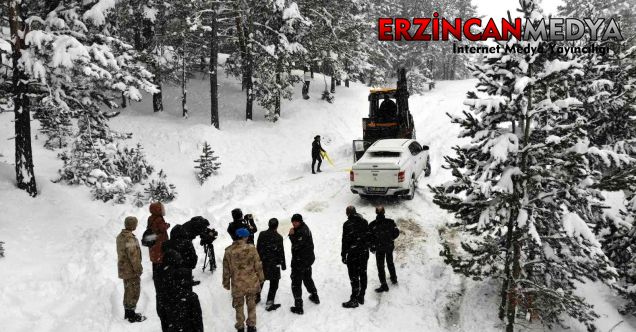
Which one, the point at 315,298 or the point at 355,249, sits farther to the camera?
the point at 315,298

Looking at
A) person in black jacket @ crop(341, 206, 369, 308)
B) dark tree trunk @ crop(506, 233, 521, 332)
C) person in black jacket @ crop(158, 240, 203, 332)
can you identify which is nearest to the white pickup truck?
person in black jacket @ crop(341, 206, 369, 308)

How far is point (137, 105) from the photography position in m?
26.7

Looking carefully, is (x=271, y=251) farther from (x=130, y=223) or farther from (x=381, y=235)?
(x=130, y=223)

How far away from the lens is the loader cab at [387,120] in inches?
669

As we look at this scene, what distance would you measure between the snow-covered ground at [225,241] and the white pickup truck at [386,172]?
2.10ft

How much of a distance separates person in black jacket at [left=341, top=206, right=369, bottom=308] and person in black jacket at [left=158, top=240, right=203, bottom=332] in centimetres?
303

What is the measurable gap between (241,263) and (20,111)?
10125 mm

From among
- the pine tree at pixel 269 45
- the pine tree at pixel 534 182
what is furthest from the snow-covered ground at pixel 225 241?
the pine tree at pixel 269 45

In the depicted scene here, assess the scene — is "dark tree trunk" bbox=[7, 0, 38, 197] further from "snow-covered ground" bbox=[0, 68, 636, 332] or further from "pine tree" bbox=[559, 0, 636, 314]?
"pine tree" bbox=[559, 0, 636, 314]

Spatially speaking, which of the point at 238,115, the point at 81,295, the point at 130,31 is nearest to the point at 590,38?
the point at 81,295

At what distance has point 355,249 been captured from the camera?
760 centimetres

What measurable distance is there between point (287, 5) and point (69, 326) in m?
20.3

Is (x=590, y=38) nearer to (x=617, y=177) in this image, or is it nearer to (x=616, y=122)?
(x=616, y=122)

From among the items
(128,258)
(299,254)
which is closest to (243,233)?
(299,254)
